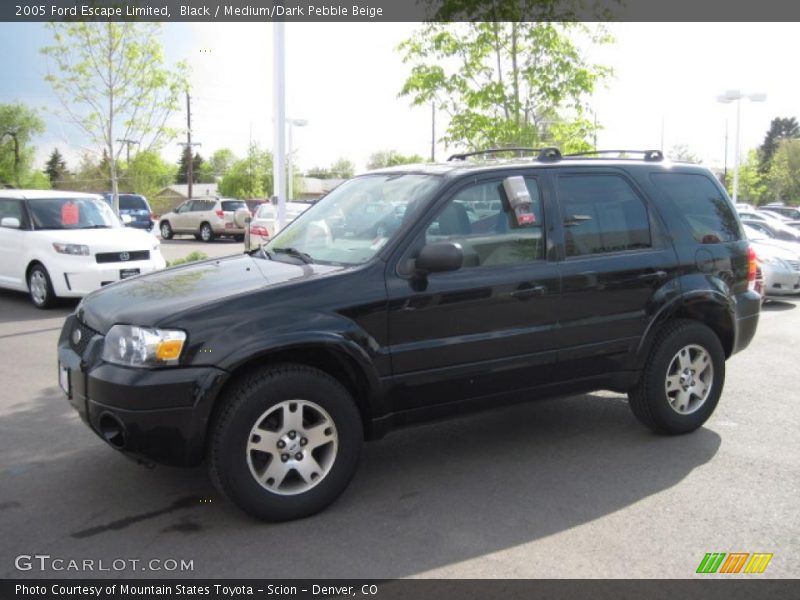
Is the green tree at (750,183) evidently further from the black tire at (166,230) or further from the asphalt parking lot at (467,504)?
the asphalt parking lot at (467,504)

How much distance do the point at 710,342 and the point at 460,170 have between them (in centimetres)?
224

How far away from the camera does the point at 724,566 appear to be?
11.7 ft

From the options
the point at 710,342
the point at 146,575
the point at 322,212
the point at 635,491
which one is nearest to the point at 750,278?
the point at 710,342

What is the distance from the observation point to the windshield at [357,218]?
4473 mm

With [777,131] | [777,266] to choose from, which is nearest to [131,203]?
[777,266]

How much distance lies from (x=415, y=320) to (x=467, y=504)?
1051 mm

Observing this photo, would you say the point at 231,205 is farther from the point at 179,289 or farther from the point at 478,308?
the point at 478,308

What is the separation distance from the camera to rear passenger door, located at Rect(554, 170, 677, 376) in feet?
15.9

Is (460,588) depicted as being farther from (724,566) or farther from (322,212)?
(322,212)

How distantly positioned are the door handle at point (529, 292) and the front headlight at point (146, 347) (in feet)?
6.39

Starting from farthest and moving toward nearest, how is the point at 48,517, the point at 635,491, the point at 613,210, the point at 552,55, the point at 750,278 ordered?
1. the point at 552,55
2. the point at 750,278
3. the point at 613,210
4. the point at 635,491
5. the point at 48,517

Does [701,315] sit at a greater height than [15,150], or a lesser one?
lesser

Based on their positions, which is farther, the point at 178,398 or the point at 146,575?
the point at 178,398

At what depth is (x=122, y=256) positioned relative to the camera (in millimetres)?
10844
